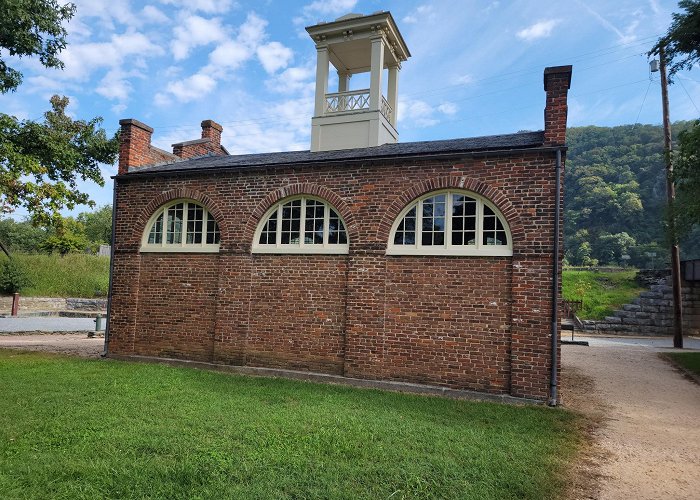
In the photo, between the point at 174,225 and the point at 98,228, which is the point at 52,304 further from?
the point at 98,228

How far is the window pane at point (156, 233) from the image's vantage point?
11523 mm

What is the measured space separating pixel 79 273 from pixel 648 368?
30839 mm

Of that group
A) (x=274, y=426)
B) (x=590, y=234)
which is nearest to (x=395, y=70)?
(x=274, y=426)

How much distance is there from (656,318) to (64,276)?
3498cm

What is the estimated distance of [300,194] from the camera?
10102 mm

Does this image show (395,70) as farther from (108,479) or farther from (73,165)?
(108,479)

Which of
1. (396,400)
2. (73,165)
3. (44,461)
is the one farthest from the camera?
(73,165)

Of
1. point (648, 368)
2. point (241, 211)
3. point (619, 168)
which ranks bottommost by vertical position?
point (648, 368)

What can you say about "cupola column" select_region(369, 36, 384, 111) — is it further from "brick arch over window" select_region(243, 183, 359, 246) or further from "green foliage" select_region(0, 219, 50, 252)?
"green foliage" select_region(0, 219, 50, 252)

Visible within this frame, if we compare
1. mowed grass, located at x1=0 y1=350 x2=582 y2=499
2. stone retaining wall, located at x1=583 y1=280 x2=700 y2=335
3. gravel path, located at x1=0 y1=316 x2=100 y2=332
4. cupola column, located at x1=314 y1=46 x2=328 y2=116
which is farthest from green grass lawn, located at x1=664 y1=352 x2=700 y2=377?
gravel path, located at x1=0 y1=316 x2=100 y2=332

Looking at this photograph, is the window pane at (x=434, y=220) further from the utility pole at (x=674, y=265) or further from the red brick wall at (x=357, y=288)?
the utility pole at (x=674, y=265)

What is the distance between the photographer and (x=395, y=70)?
1354cm

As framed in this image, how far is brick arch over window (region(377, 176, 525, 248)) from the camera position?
8.46m

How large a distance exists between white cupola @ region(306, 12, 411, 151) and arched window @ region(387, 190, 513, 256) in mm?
3280
